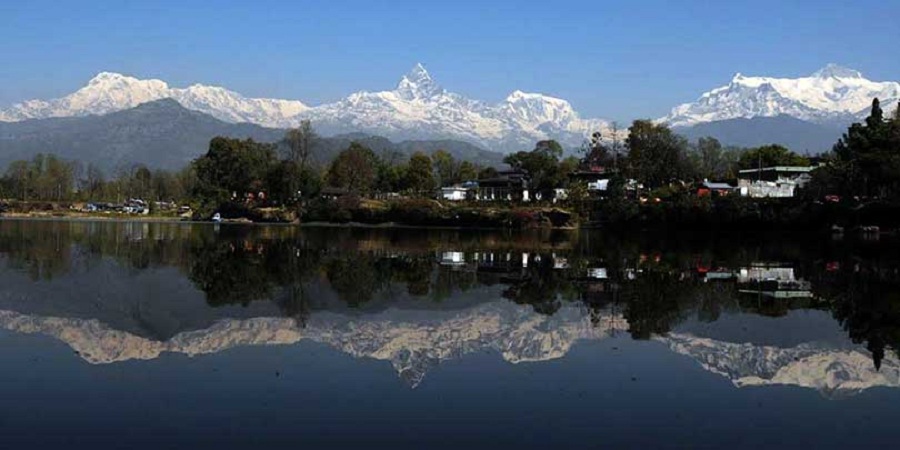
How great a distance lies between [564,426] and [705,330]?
10508 millimetres

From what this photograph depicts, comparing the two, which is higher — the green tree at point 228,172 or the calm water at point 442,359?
the green tree at point 228,172

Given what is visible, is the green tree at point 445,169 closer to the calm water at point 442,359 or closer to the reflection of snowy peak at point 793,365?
the calm water at point 442,359

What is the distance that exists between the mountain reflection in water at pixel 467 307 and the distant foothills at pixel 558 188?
40.2 m

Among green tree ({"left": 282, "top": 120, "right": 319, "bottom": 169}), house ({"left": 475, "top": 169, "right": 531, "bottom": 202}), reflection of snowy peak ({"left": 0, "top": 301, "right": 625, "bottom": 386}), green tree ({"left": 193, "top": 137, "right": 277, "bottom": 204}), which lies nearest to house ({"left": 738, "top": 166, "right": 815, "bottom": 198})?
house ({"left": 475, "top": 169, "right": 531, "bottom": 202})

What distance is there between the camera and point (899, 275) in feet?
121

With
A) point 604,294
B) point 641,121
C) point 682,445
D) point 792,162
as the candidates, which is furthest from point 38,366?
point 792,162

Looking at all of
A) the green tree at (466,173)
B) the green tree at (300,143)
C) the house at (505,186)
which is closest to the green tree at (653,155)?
the house at (505,186)

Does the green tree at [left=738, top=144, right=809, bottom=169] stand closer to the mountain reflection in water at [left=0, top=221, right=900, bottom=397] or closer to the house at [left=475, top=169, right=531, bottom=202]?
the house at [left=475, top=169, right=531, bottom=202]

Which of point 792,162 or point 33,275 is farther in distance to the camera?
point 792,162

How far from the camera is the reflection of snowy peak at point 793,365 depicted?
15.6m

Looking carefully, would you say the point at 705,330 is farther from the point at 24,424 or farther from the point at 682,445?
the point at 24,424

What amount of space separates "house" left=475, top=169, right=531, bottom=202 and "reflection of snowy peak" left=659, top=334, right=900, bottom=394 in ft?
332

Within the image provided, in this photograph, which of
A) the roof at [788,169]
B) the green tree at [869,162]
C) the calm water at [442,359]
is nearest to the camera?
the calm water at [442,359]

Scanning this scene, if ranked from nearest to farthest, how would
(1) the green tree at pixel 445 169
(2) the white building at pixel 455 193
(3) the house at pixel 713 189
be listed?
1. (3) the house at pixel 713 189
2. (2) the white building at pixel 455 193
3. (1) the green tree at pixel 445 169
